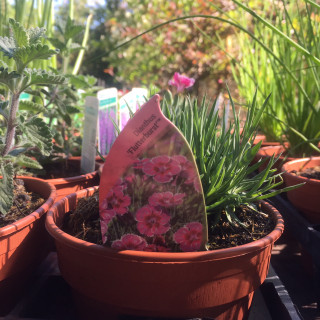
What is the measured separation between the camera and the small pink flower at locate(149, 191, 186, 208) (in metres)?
0.56

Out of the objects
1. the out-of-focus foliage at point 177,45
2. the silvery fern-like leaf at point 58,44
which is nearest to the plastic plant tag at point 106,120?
the silvery fern-like leaf at point 58,44

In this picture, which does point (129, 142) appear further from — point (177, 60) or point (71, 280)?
point (177, 60)

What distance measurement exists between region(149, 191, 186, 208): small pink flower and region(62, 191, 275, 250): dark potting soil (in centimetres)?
12

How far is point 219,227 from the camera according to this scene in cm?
69

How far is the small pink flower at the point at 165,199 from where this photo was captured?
56cm

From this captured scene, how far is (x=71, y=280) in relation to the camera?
0.63 meters

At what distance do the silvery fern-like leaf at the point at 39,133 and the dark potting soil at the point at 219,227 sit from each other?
0.17 m

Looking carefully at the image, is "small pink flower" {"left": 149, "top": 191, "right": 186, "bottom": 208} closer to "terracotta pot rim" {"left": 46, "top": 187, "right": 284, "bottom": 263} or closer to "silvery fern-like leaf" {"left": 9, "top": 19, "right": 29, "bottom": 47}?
"terracotta pot rim" {"left": 46, "top": 187, "right": 284, "bottom": 263}

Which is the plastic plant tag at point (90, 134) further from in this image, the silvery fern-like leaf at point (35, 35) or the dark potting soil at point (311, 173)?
the dark potting soil at point (311, 173)

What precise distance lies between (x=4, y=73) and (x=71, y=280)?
425mm

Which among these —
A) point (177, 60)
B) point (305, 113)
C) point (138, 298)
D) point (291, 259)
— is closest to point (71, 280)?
point (138, 298)

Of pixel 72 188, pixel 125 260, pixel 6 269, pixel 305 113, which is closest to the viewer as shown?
pixel 125 260

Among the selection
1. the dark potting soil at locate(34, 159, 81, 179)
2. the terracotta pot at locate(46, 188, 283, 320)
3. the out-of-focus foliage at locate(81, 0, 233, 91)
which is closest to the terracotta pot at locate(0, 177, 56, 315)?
the terracotta pot at locate(46, 188, 283, 320)

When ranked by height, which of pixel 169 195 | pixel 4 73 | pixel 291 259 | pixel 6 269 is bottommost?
pixel 291 259
